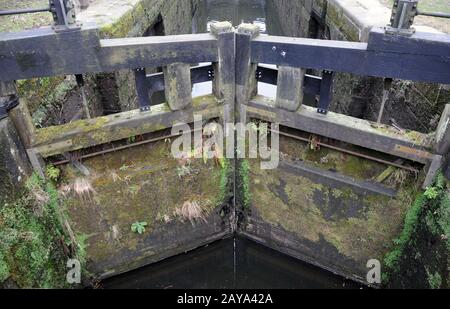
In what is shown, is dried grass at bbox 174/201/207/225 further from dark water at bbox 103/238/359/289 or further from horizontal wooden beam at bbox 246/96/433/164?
horizontal wooden beam at bbox 246/96/433/164

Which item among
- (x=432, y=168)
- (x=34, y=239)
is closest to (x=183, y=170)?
(x=34, y=239)

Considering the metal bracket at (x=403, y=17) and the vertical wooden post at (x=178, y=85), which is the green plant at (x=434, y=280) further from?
the vertical wooden post at (x=178, y=85)

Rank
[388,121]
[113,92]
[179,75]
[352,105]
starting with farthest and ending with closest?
[352,105] < [113,92] < [388,121] < [179,75]

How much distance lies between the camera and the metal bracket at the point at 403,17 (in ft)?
12.2

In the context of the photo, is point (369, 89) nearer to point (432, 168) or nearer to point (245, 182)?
point (432, 168)

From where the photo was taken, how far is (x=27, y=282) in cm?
427

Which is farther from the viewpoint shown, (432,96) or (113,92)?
(113,92)

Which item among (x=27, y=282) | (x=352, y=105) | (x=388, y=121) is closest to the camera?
(x=27, y=282)

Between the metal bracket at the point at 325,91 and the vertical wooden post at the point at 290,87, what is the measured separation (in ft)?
0.82

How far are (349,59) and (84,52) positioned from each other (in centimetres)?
289

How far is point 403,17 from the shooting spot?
Answer: 3822mm

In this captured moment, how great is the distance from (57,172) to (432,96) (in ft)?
15.5
